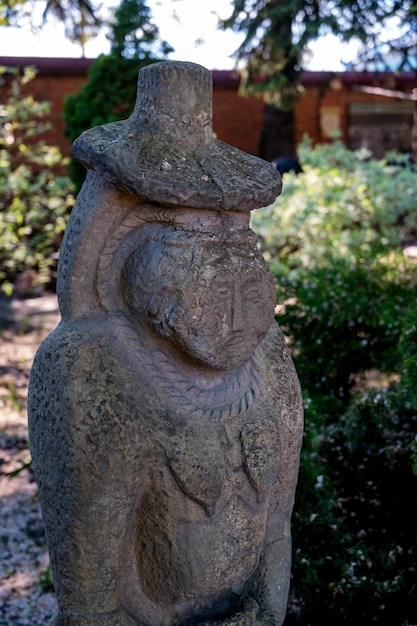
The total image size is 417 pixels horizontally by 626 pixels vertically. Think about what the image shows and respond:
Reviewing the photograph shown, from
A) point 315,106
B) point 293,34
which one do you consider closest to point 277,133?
point 315,106

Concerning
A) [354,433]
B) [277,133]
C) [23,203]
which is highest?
[277,133]

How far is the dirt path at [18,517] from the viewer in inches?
147

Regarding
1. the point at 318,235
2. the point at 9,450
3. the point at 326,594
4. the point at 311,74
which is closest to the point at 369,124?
the point at 311,74

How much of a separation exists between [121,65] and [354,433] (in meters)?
5.07

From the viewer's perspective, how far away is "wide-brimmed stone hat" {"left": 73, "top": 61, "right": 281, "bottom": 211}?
1598 mm

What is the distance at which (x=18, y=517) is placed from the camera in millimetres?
4594

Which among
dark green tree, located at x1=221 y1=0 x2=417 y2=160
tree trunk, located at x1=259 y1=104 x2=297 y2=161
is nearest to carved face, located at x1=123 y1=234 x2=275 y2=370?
dark green tree, located at x1=221 y1=0 x2=417 y2=160

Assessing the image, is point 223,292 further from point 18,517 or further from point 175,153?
point 18,517

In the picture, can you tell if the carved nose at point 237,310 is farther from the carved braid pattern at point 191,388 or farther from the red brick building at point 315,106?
the red brick building at point 315,106

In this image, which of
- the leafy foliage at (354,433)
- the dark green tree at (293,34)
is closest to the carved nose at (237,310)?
the leafy foliage at (354,433)

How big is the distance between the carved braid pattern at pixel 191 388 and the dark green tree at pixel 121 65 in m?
5.86

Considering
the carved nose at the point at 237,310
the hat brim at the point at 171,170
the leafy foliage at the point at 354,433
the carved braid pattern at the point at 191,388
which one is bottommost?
the leafy foliage at the point at 354,433

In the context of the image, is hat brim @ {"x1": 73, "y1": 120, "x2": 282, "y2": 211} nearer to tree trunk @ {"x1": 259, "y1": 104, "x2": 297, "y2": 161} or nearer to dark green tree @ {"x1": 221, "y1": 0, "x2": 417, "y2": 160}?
dark green tree @ {"x1": 221, "y1": 0, "x2": 417, "y2": 160}

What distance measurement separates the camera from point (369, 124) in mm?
14500
